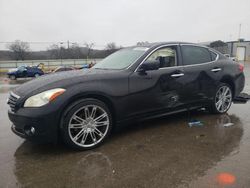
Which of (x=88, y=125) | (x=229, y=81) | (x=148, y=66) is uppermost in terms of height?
(x=148, y=66)

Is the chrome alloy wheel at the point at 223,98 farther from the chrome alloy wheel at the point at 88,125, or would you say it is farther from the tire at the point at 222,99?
the chrome alloy wheel at the point at 88,125

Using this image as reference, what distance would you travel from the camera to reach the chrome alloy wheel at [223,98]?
546 cm

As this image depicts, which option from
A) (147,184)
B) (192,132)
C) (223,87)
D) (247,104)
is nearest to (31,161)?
(147,184)

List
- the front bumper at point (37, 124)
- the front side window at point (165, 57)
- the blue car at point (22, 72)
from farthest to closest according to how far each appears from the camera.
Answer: the blue car at point (22, 72) < the front side window at point (165, 57) < the front bumper at point (37, 124)

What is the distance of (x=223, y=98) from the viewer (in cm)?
555

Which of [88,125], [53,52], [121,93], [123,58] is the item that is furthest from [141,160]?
[53,52]

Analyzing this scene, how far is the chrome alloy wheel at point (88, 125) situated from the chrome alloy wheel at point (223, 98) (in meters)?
2.78

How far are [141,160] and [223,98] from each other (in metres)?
3.06

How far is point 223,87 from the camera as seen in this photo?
548 cm

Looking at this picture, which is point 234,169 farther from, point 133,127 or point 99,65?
point 99,65

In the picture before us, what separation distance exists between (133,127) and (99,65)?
1378 millimetres

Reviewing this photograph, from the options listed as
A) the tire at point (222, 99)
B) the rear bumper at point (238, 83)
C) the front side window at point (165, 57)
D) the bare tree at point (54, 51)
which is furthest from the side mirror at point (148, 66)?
the bare tree at point (54, 51)

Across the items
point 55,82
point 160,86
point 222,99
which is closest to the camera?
point 55,82

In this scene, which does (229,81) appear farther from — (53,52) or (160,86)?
(53,52)
